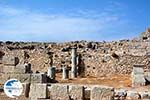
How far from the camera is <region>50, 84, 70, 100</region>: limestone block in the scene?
1055 cm

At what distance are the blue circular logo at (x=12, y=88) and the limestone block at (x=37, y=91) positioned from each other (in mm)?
331

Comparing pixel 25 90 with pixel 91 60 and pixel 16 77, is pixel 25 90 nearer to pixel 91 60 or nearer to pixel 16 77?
pixel 16 77

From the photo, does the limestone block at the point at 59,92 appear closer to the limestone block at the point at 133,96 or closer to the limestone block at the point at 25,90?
the limestone block at the point at 25,90

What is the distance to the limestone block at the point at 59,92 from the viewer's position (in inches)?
415

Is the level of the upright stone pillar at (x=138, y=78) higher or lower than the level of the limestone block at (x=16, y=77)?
lower

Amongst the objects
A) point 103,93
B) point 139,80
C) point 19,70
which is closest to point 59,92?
point 103,93

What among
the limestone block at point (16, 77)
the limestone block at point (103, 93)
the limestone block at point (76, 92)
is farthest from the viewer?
the limestone block at point (16, 77)

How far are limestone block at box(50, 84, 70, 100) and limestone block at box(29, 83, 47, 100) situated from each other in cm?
24

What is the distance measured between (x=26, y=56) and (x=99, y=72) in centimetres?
851

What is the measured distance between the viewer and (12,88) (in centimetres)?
1097

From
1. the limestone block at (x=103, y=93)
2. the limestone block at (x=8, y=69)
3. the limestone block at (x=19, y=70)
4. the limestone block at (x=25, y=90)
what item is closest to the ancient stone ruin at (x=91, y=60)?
the limestone block at (x=19, y=70)

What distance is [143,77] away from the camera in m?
21.0

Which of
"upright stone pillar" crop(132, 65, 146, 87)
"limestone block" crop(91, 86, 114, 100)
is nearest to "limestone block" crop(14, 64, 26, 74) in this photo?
"limestone block" crop(91, 86, 114, 100)

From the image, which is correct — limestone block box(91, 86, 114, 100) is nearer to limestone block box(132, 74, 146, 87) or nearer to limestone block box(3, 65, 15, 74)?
limestone block box(3, 65, 15, 74)
